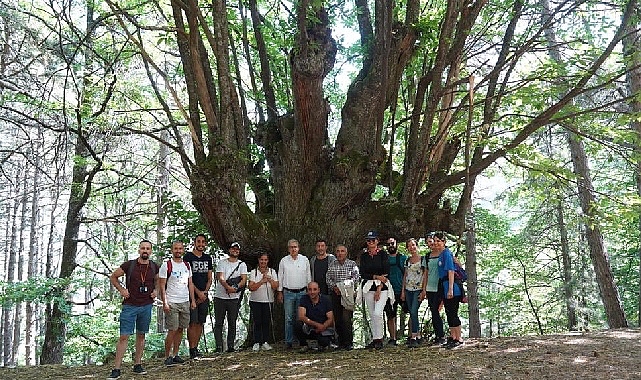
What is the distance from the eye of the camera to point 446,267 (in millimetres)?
6105

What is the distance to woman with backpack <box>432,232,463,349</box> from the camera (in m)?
6.04

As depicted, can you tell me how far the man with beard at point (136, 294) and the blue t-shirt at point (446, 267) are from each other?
334 cm

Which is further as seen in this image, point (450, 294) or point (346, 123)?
point (346, 123)

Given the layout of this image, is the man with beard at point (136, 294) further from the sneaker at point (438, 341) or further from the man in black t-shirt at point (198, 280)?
the sneaker at point (438, 341)

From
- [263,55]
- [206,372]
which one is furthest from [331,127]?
[206,372]

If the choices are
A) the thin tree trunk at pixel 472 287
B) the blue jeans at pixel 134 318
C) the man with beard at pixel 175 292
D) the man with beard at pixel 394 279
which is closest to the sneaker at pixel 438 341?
the man with beard at pixel 394 279

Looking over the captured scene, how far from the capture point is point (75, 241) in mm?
10312

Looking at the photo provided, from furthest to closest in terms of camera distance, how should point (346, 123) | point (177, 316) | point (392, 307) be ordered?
point (346, 123) < point (392, 307) < point (177, 316)

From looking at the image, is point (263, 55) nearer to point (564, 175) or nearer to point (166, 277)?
point (166, 277)

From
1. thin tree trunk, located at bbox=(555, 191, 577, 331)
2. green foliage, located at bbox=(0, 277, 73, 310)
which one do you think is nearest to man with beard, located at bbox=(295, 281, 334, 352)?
green foliage, located at bbox=(0, 277, 73, 310)

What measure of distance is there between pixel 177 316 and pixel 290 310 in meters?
1.56

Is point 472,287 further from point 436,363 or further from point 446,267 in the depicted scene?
point 436,363

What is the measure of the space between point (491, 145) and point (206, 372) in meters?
4.97

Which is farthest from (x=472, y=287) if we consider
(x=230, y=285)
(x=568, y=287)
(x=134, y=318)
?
(x=134, y=318)
